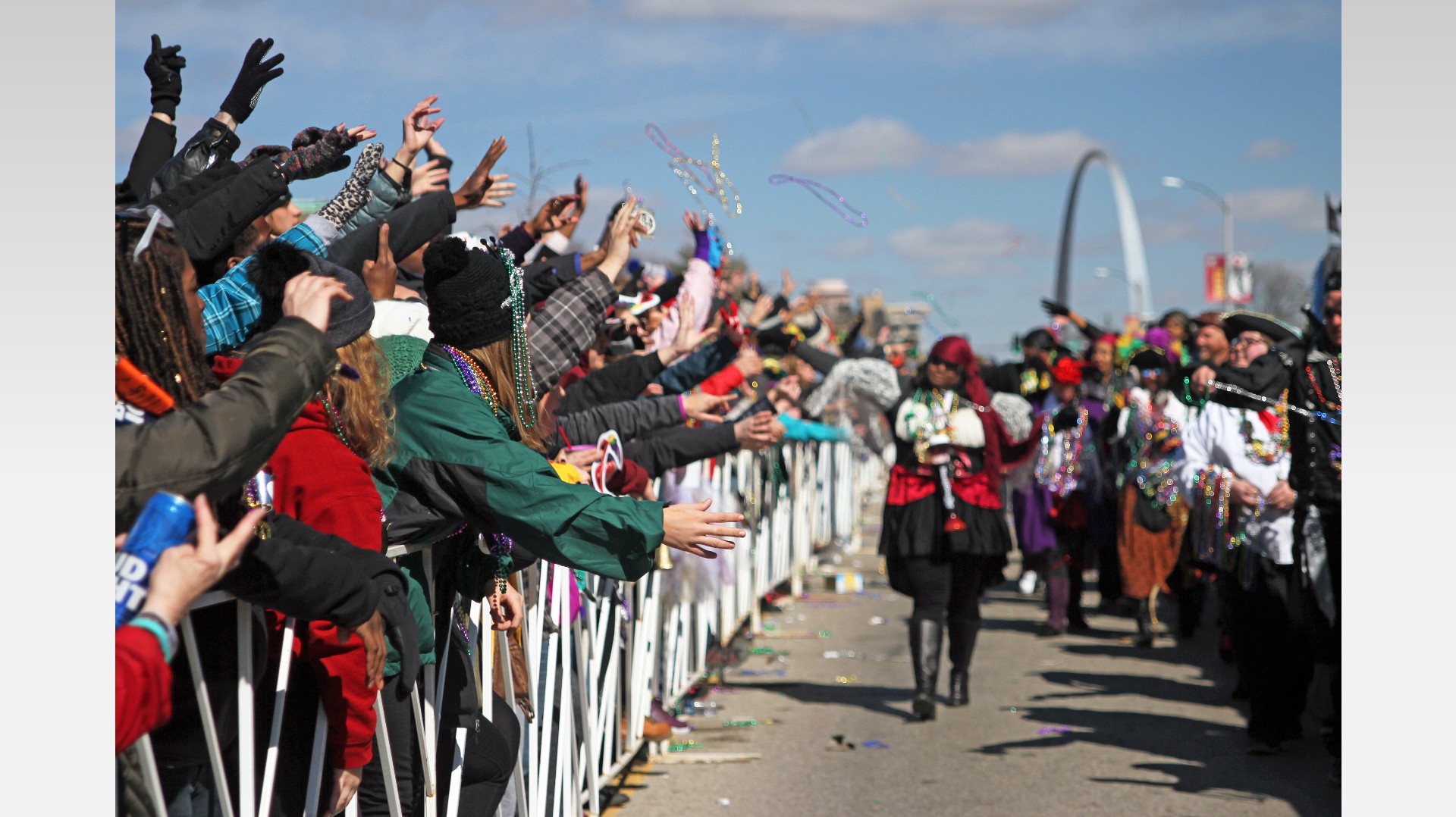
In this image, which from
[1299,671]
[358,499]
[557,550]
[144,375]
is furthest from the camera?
[1299,671]

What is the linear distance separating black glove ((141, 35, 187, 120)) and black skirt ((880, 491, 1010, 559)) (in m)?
5.11

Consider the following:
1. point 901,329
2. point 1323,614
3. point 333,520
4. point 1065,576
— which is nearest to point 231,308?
point 333,520

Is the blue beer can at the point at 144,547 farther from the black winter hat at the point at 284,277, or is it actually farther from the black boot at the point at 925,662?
the black boot at the point at 925,662

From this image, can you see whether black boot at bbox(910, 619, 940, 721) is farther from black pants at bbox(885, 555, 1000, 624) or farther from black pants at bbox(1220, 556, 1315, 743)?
black pants at bbox(1220, 556, 1315, 743)

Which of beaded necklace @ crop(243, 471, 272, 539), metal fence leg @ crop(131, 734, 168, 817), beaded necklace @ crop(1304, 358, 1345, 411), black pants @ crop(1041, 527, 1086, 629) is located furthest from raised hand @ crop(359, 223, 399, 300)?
black pants @ crop(1041, 527, 1086, 629)

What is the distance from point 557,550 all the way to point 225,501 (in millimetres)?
958

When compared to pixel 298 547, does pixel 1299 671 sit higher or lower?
lower

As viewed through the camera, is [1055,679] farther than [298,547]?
Yes

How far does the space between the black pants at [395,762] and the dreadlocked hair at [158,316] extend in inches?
39.1

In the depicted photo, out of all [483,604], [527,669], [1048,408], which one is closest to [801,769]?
[527,669]

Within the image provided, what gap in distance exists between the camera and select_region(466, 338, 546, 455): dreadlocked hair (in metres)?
3.65

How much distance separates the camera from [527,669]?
4.51 meters

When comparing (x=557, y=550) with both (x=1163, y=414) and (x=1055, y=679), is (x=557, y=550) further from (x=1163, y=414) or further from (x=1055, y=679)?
(x=1163, y=414)

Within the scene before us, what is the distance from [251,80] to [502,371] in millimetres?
1218
